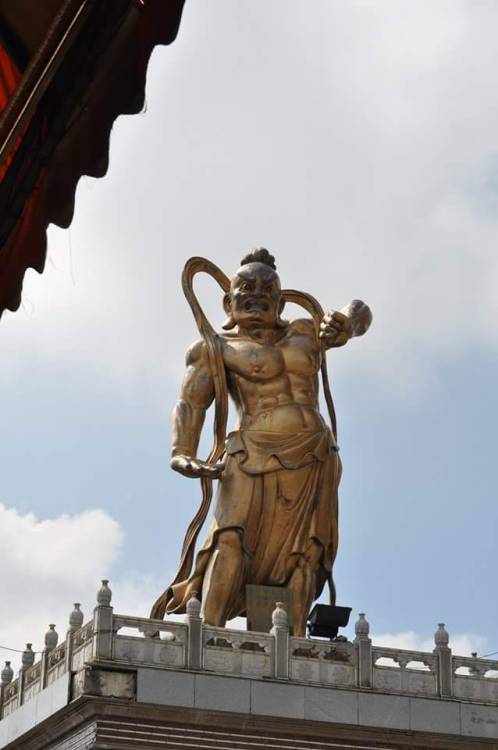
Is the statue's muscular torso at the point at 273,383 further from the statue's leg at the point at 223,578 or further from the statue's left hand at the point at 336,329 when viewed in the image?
the statue's leg at the point at 223,578

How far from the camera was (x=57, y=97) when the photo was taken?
2.89m

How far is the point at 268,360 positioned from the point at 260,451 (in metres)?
1.33

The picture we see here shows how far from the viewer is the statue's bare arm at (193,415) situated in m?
19.5

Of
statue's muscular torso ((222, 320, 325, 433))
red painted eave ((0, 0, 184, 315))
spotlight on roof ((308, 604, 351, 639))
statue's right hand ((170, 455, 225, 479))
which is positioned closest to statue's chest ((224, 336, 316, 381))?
statue's muscular torso ((222, 320, 325, 433))

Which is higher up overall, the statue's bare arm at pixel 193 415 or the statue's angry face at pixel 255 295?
the statue's angry face at pixel 255 295

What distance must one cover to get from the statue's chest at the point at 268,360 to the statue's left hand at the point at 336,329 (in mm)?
317

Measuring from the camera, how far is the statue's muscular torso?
66.6 ft

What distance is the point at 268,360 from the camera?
20.4 m

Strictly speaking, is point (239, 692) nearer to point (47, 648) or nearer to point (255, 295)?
point (47, 648)

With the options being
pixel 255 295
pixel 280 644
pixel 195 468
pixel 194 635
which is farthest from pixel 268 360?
pixel 194 635

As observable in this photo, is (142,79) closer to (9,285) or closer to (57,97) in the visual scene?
(57,97)

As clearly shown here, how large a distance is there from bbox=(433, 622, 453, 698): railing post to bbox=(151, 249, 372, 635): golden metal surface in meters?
1.74

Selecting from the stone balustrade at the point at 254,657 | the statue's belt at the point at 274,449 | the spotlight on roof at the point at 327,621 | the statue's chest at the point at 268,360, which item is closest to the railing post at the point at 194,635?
the stone balustrade at the point at 254,657

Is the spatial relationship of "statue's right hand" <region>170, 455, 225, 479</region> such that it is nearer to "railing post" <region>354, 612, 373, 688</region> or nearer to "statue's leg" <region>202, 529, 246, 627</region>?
"statue's leg" <region>202, 529, 246, 627</region>
